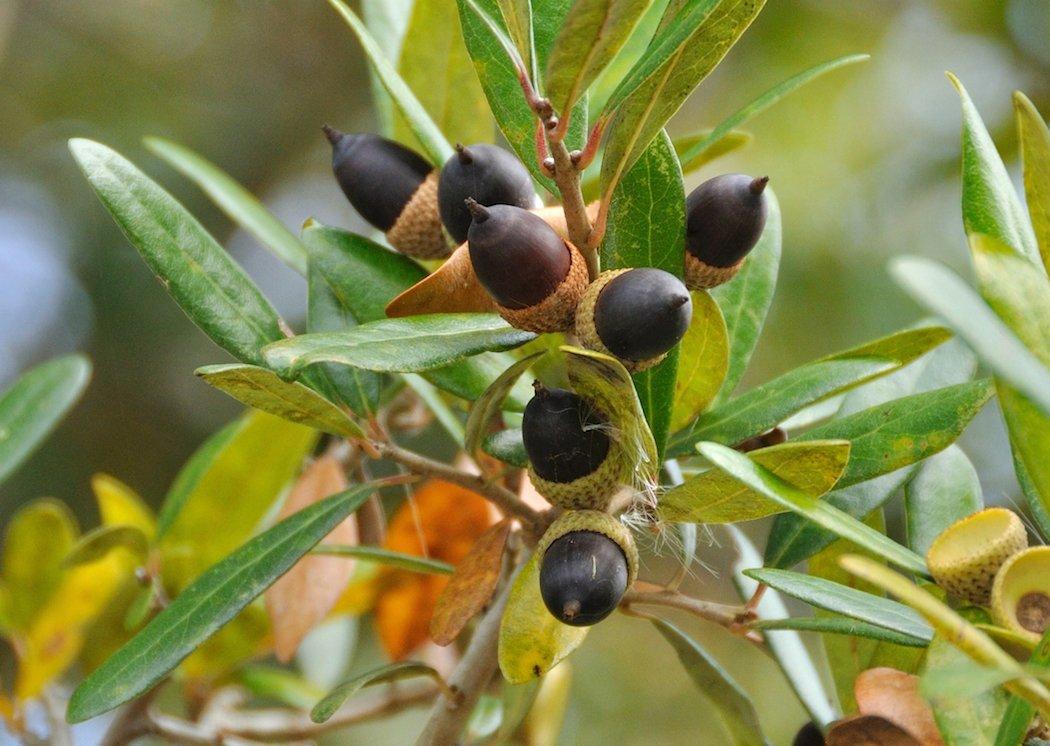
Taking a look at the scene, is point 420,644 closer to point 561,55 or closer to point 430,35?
point 430,35

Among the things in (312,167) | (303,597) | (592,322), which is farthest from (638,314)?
(312,167)

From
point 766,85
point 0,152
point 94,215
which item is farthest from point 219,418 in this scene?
point 766,85

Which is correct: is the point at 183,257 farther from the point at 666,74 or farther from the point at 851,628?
the point at 851,628

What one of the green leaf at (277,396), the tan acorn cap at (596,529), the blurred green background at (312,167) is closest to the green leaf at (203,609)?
the green leaf at (277,396)

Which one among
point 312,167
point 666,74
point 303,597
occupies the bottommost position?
point 312,167

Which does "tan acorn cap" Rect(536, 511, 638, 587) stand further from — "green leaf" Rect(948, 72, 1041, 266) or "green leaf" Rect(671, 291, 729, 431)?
"green leaf" Rect(948, 72, 1041, 266)

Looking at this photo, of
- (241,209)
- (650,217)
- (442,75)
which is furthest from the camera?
(241,209)

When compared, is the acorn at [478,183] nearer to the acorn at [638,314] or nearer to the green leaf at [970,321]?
the acorn at [638,314]
